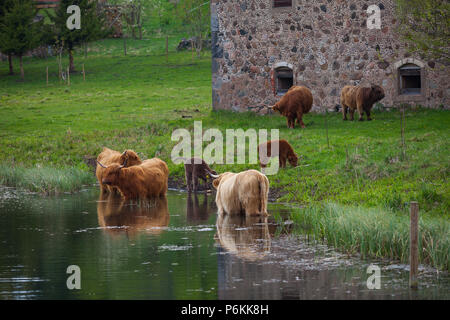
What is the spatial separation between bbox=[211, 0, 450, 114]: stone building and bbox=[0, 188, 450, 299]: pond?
9.16 meters

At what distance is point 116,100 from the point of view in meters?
36.2

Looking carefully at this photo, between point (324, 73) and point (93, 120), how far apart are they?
366 inches

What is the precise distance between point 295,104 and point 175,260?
12.3 metres

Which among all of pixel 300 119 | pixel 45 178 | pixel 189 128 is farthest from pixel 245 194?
pixel 189 128

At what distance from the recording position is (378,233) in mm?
12836

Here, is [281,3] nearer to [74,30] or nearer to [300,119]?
[300,119]

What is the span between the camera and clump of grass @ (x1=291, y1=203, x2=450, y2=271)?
1204 cm

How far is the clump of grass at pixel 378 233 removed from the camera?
12039 mm

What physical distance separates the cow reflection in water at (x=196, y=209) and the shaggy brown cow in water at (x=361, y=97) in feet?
21.8

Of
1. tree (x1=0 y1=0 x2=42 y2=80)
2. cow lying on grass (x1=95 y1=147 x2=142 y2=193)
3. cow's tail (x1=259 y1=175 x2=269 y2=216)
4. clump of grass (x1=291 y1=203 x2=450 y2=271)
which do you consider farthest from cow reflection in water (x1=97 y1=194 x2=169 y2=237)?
tree (x1=0 y1=0 x2=42 y2=80)

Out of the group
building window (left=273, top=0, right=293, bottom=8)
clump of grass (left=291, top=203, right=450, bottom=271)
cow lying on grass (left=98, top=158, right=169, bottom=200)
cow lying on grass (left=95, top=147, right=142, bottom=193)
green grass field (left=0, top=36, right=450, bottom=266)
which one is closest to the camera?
clump of grass (left=291, top=203, right=450, bottom=271)

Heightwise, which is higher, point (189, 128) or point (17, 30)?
point (17, 30)

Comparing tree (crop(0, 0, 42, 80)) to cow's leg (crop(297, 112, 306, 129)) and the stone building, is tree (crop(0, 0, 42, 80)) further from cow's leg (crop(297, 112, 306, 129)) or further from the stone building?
cow's leg (crop(297, 112, 306, 129))

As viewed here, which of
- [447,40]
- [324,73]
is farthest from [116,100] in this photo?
[447,40]
